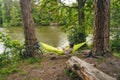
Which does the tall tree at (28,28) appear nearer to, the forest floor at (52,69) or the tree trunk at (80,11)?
the forest floor at (52,69)

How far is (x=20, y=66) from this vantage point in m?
5.80

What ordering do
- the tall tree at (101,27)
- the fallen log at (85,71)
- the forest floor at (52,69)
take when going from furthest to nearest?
1. the tall tree at (101,27)
2. the forest floor at (52,69)
3. the fallen log at (85,71)

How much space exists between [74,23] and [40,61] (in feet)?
16.4

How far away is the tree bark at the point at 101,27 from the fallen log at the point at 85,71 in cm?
121

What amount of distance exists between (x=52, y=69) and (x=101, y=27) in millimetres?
1713

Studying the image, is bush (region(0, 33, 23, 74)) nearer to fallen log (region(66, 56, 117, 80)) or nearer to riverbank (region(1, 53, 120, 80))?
riverbank (region(1, 53, 120, 80))

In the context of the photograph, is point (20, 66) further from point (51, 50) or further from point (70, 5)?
point (70, 5)

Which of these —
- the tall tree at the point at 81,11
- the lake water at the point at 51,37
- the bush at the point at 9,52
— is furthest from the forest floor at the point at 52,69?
the lake water at the point at 51,37

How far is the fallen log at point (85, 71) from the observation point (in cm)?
366

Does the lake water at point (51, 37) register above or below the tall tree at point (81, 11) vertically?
below

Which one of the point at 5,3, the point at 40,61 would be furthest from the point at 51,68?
the point at 5,3

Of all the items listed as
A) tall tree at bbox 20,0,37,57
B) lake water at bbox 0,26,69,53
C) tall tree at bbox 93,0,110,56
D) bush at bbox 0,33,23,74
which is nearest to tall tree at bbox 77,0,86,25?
tall tree at bbox 20,0,37,57

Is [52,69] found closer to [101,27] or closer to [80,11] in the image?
[101,27]

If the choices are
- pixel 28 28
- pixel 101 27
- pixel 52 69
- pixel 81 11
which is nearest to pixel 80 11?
pixel 81 11
